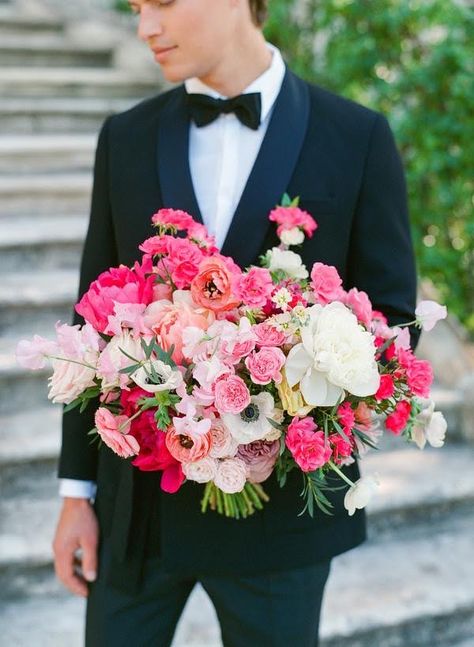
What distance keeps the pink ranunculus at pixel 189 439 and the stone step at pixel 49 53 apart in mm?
4735

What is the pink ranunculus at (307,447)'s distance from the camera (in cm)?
112

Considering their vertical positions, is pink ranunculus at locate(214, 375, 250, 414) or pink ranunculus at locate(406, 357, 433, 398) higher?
pink ranunculus at locate(214, 375, 250, 414)

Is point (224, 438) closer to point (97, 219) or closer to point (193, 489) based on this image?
point (193, 489)

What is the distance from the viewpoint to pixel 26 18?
5.70 metres

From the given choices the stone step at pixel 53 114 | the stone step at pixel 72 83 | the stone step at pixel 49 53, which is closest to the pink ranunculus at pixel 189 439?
the stone step at pixel 53 114

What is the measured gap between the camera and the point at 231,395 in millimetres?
1105

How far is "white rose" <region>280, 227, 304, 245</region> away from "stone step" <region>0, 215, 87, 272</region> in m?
2.51

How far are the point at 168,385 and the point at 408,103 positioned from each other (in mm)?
2991

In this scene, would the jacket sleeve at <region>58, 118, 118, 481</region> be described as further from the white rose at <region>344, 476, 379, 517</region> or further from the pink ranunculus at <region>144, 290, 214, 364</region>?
the white rose at <region>344, 476, 379, 517</region>

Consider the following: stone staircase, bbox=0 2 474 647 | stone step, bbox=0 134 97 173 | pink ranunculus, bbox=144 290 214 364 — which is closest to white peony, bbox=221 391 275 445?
pink ranunculus, bbox=144 290 214 364

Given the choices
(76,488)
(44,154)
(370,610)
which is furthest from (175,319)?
(44,154)

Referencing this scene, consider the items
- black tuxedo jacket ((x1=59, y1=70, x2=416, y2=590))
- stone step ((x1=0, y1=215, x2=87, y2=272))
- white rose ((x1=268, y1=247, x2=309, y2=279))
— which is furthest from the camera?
stone step ((x1=0, y1=215, x2=87, y2=272))

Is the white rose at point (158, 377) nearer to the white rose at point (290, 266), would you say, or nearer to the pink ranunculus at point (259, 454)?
the pink ranunculus at point (259, 454)

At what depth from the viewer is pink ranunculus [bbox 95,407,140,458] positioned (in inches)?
46.5
